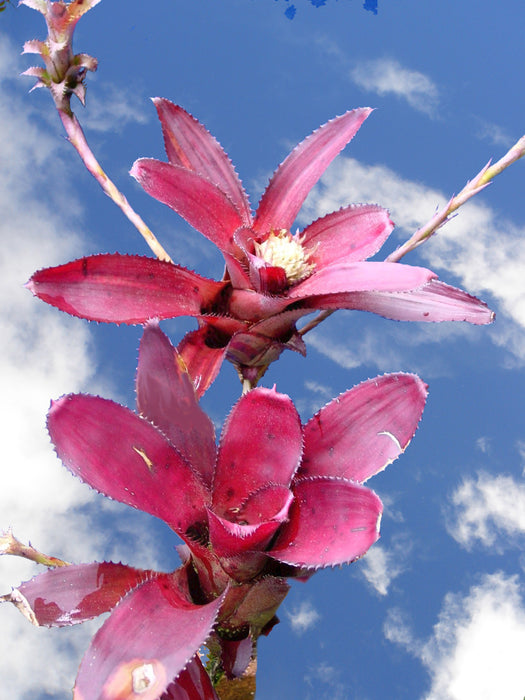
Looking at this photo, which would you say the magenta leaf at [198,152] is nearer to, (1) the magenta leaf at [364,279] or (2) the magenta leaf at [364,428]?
(1) the magenta leaf at [364,279]

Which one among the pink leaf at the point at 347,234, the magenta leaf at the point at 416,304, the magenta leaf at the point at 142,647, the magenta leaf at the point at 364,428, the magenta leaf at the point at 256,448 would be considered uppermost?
the pink leaf at the point at 347,234

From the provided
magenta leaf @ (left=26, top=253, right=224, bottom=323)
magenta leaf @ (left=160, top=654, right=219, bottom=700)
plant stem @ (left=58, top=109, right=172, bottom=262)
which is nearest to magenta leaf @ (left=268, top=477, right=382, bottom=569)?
magenta leaf @ (left=160, top=654, right=219, bottom=700)

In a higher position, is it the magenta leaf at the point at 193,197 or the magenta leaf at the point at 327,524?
the magenta leaf at the point at 193,197

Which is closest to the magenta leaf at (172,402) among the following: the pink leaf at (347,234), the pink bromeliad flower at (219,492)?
the pink bromeliad flower at (219,492)

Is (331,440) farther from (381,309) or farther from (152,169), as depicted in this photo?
(152,169)

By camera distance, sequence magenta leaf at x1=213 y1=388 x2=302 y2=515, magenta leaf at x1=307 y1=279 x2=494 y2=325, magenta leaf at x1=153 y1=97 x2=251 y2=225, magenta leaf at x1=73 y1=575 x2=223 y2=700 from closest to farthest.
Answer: magenta leaf at x1=73 y1=575 x2=223 y2=700 → magenta leaf at x1=213 y1=388 x2=302 y2=515 → magenta leaf at x1=307 y1=279 x2=494 y2=325 → magenta leaf at x1=153 y1=97 x2=251 y2=225

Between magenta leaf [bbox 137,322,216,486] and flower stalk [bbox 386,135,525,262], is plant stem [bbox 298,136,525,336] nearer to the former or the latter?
flower stalk [bbox 386,135,525,262]

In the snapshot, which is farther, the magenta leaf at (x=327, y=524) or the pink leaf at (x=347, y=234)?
the pink leaf at (x=347, y=234)

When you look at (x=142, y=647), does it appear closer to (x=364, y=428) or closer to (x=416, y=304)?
(x=364, y=428)
